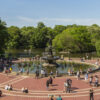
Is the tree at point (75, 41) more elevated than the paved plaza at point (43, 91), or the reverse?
the tree at point (75, 41)

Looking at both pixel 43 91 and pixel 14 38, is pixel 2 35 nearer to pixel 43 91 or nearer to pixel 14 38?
pixel 43 91

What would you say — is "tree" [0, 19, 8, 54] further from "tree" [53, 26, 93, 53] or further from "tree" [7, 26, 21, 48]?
"tree" [7, 26, 21, 48]

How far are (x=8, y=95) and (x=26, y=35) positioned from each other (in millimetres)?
91553

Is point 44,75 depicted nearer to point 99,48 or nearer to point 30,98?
point 30,98

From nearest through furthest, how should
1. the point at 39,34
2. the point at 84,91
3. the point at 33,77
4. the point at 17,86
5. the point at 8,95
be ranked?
the point at 8,95, the point at 84,91, the point at 17,86, the point at 33,77, the point at 39,34

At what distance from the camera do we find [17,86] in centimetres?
1939

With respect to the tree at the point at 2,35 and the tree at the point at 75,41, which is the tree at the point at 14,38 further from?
the tree at the point at 2,35

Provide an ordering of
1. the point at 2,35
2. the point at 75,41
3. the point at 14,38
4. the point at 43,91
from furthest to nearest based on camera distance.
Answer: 1. the point at 14,38
2. the point at 75,41
3. the point at 2,35
4. the point at 43,91

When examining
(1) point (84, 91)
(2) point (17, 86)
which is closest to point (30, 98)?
(2) point (17, 86)

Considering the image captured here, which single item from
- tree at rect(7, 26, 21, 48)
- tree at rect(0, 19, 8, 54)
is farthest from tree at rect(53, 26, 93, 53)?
tree at rect(7, 26, 21, 48)

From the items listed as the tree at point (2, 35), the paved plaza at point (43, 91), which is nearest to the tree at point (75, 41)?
the tree at point (2, 35)

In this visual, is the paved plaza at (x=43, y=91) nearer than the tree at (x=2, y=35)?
Yes

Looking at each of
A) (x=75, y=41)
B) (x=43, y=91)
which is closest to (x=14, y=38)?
(x=75, y=41)

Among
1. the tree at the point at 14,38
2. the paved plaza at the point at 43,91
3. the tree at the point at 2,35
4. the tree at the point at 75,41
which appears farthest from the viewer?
the tree at the point at 14,38
